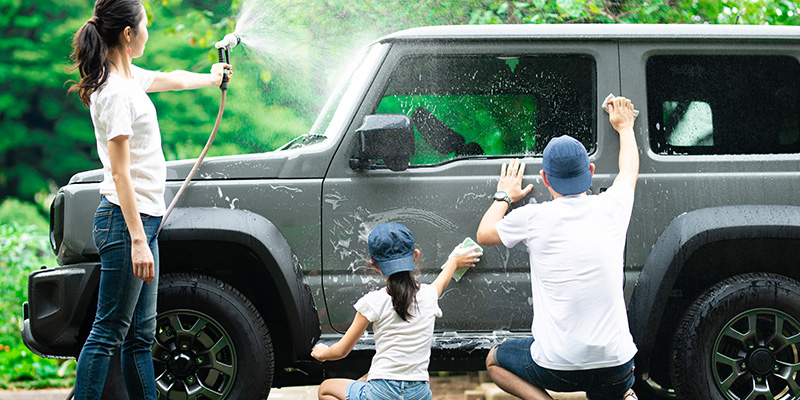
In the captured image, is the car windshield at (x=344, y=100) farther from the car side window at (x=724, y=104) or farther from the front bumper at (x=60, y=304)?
the car side window at (x=724, y=104)

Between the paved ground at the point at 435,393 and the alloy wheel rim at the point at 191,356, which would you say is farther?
the paved ground at the point at 435,393

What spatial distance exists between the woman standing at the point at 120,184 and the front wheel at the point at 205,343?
346mm

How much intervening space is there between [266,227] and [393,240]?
0.85 m

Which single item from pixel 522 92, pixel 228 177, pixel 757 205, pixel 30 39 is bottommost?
pixel 757 205

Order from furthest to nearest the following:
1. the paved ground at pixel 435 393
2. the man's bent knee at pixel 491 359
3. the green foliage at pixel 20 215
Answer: the green foliage at pixel 20 215
the paved ground at pixel 435 393
the man's bent knee at pixel 491 359

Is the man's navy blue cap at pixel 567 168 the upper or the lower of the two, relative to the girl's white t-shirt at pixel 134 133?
lower

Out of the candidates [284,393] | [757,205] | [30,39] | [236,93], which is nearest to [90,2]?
[30,39]

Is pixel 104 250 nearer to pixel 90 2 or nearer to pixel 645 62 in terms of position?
pixel 645 62

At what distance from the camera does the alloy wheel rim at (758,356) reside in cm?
365

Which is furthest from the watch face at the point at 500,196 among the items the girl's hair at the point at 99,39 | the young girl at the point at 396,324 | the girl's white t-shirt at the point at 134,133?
the girl's hair at the point at 99,39

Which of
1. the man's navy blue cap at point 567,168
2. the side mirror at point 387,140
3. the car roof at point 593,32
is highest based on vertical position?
the car roof at point 593,32

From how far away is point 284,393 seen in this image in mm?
5160

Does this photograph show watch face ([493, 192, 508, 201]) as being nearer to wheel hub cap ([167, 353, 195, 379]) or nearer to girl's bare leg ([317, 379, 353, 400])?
girl's bare leg ([317, 379, 353, 400])

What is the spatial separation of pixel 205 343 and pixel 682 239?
2351mm
